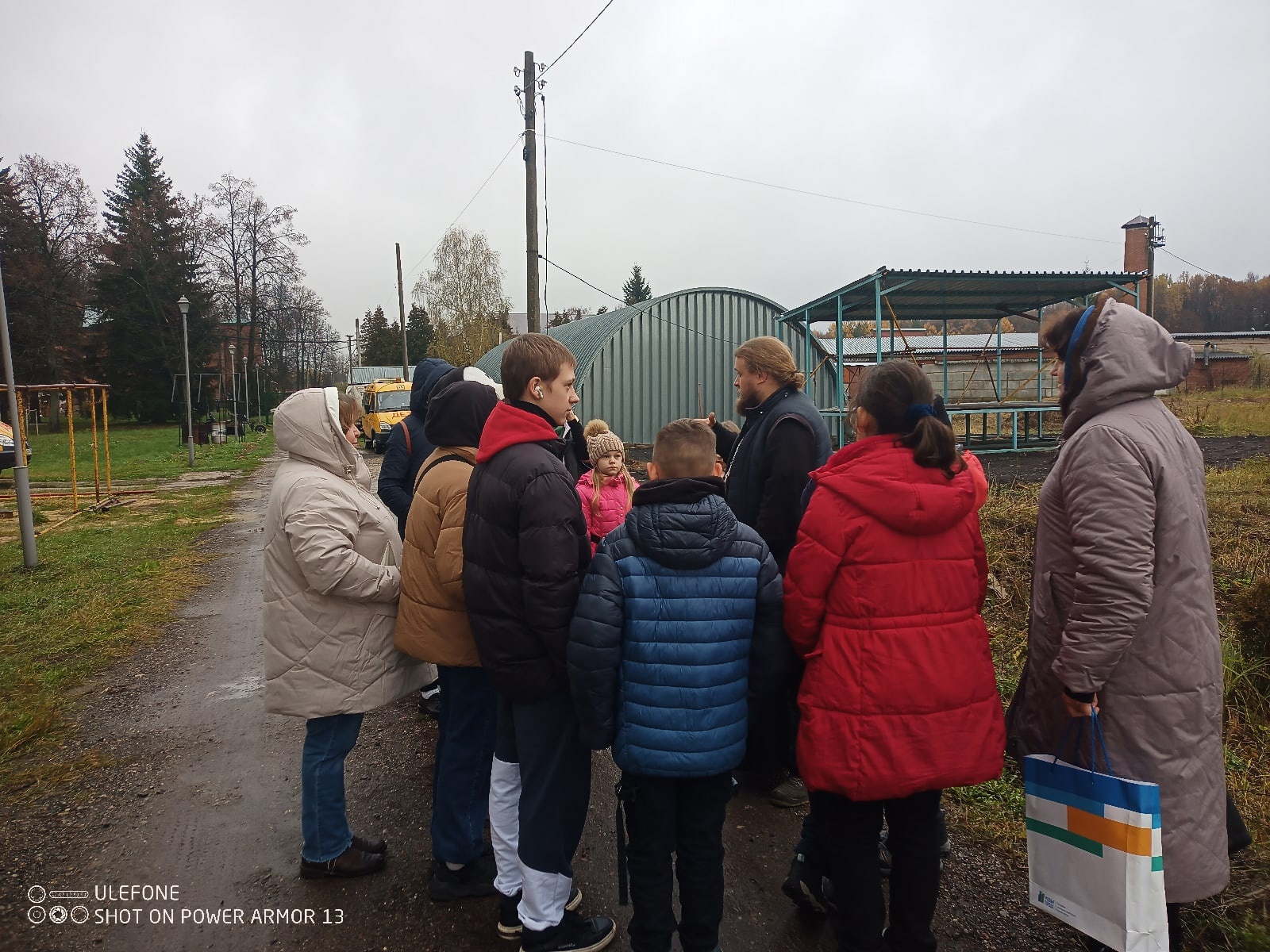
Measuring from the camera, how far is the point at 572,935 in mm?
2641

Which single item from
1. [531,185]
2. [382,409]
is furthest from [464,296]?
[531,185]

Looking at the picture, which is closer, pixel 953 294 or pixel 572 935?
pixel 572 935

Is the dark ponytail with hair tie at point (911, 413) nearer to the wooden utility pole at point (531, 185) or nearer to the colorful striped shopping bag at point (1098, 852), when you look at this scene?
the colorful striped shopping bag at point (1098, 852)

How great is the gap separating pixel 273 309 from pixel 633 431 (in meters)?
36.8

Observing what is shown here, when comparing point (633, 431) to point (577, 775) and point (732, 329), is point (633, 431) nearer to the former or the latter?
point (732, 329)

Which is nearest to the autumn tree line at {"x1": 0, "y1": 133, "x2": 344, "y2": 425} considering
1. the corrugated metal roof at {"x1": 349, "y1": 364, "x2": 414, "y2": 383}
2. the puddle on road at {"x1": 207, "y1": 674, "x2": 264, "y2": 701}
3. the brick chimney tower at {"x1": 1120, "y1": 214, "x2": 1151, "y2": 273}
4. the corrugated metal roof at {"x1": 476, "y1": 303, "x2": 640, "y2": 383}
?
the corrugated metal roof at {"x1": 349, "y1": 364, "x2": 414, "y2": 383}

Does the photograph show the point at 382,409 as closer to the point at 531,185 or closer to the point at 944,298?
the point at 531,185

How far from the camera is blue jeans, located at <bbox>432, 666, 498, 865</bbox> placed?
2.95 metres

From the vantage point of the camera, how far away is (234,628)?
21.5 ft

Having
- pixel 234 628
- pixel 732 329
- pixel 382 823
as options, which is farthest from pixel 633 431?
pixel 382 823

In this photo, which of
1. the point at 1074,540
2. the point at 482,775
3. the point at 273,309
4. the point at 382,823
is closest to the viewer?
the point at 1074,540

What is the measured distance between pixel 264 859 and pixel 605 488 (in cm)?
263

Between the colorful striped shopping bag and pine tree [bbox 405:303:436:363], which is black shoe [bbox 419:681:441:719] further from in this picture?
pine tree [bbox 405:303:436:363]

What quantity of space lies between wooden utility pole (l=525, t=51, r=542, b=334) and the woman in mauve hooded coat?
1134cm
